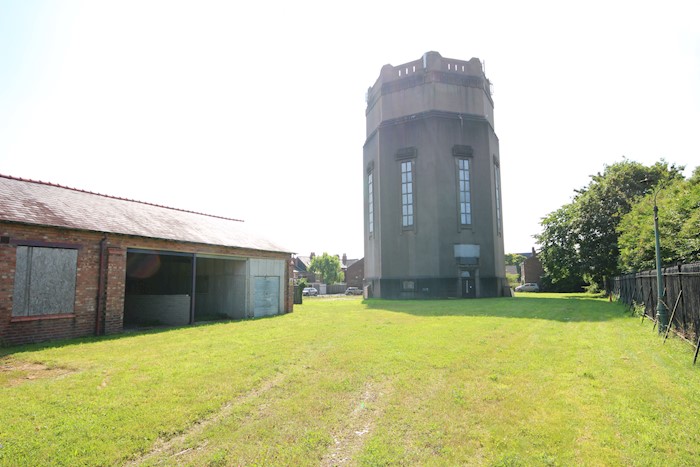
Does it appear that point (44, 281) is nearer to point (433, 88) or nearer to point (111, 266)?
point (111, 266)

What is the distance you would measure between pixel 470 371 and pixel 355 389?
2.76 meters

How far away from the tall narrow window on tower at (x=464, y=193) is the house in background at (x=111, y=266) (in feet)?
70.0

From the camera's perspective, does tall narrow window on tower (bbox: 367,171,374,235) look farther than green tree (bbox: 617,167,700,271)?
Yes

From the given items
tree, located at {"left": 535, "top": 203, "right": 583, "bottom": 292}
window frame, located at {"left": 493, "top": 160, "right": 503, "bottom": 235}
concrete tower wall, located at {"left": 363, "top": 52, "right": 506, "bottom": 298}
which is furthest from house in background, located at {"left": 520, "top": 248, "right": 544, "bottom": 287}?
concrete tower wall, located at {"left": 363, "top": 52, "right": 506, "bottom": 298}

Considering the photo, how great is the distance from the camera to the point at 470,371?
865cm

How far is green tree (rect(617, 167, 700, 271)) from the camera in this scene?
46.5 ft

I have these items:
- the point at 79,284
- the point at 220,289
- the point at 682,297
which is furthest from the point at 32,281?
the point at 682,297

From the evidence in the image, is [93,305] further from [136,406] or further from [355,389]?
[355,389]

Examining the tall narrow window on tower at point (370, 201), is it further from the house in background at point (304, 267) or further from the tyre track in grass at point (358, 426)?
the house in background at point (304, 267)

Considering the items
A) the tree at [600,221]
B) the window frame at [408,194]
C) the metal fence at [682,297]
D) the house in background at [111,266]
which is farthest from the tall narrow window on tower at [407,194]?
the metal fence at [682,297]

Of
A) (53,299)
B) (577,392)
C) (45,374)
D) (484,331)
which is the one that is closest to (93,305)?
(53,299)

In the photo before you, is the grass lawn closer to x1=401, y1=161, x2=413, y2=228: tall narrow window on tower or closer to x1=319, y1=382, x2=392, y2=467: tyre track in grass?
x1=319, y1=382, x2=392, y2=467: tyre track in grass

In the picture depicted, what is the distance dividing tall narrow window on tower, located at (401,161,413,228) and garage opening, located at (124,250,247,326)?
2155cm

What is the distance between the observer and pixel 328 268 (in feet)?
274
